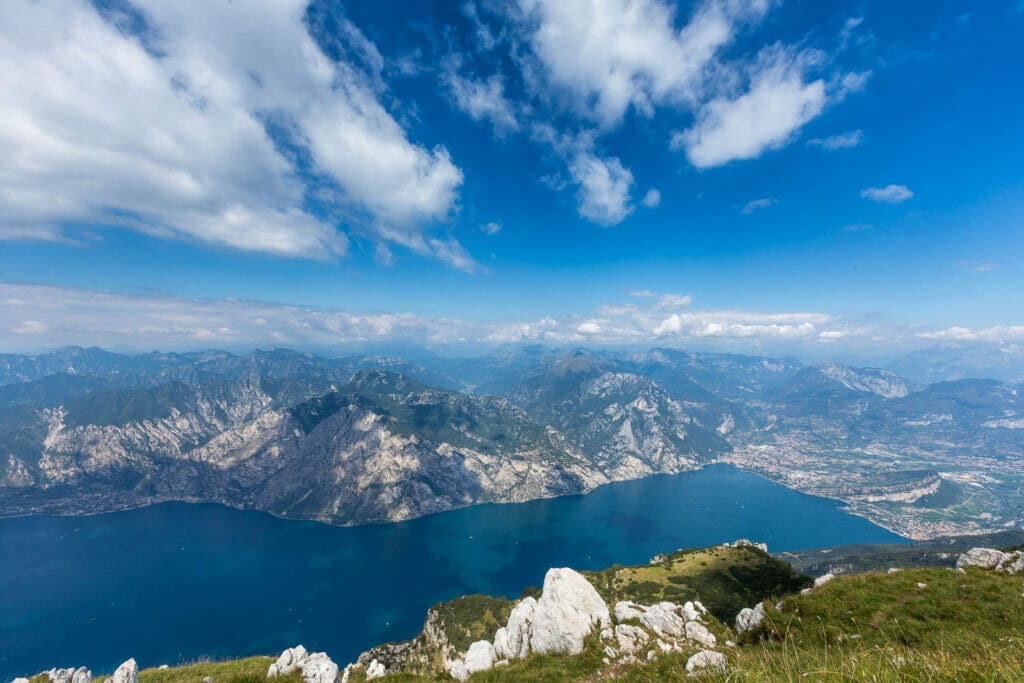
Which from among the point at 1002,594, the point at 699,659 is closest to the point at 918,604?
the point at 1002,594

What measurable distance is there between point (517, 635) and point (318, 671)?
19181mm

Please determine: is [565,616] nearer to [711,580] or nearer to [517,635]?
[517,635]

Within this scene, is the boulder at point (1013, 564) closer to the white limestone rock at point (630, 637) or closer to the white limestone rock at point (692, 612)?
the white limestone rock at point (692, 612)

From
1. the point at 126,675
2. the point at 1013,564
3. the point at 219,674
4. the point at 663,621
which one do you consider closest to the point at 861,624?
the point at 1013,564

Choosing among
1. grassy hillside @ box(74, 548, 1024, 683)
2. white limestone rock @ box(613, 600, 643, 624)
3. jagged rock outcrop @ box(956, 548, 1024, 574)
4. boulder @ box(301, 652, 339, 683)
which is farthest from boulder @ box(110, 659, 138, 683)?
jagged rock outcrop @ box(956, 548, 1024, 574)

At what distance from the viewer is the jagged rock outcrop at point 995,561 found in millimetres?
28344

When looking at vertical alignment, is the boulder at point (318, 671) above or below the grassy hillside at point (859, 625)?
below

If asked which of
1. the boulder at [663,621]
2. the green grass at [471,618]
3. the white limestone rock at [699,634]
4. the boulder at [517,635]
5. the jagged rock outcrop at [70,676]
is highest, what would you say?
the jagged rock outcrop at [70,676]

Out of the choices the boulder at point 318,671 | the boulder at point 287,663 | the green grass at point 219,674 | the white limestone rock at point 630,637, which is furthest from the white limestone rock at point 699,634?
the boulder at point 287,663

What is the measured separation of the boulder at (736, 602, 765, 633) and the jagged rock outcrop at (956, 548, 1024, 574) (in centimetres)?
1553

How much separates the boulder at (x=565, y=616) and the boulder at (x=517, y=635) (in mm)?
1027

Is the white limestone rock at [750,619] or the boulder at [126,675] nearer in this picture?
the boulder at [126,675]

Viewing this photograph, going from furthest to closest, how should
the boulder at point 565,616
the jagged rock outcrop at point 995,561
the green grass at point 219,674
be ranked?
the boulder at point 565,616, the jagged rock outcrop at point 995,561, the green grass at point 219,674

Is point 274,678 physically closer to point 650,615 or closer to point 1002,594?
point 650,615
